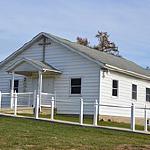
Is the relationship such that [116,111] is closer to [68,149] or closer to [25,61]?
[25,61]

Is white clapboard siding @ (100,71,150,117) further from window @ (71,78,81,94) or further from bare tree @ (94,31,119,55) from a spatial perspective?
bare tree @ (94,31,119,55)

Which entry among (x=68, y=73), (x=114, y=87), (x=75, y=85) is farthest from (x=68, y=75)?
(x=114, y=87)

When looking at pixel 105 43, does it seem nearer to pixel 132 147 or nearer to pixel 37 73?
pixel 37 73

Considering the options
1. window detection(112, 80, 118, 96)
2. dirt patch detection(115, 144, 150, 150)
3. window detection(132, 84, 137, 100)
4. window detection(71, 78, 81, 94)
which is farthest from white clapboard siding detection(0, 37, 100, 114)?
dirt patch detection(115, 144, 150, 150)

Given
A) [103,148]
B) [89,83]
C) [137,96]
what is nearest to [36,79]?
[89,83]

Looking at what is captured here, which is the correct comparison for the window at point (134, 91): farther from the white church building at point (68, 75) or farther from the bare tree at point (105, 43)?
the bare tree at point (105, 43)

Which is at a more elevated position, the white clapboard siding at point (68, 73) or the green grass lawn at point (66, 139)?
the white clapboard siding at point (68, 73)

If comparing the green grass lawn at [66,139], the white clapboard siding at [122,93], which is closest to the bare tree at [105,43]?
the white clapboard siding at [122,93]

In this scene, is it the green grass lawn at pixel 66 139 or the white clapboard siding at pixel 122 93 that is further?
the white clapboard siding at pixel 122 93

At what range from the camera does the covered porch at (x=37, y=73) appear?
2914 centimetres

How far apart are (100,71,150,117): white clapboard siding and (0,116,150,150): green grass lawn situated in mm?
9142

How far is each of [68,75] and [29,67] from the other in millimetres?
2636

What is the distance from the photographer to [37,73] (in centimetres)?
3069

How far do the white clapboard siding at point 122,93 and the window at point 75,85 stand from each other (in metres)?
1.69
